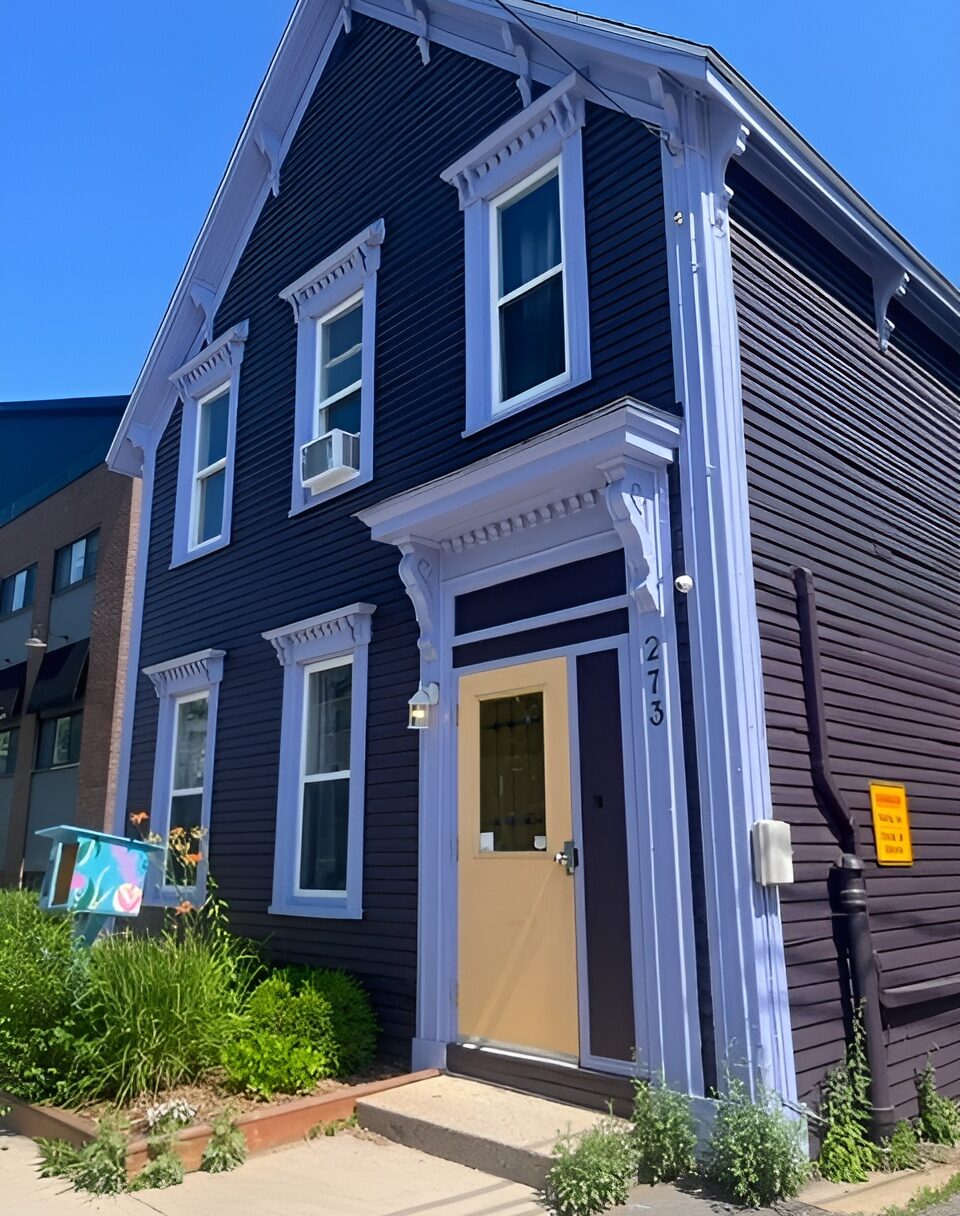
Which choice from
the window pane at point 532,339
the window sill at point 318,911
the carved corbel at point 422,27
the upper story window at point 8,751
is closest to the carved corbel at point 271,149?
the carved corbel at point 422,27

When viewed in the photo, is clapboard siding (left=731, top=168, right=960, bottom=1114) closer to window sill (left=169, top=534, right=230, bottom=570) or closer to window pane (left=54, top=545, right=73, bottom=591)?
window sill (left=169, top=534, right=230, bottom=570)

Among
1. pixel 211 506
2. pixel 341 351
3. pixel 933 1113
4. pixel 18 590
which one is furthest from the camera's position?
pixel 18 590

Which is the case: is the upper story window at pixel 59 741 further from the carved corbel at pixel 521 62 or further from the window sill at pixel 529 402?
the carved corbel at pixel 521 62

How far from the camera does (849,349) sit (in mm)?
7789

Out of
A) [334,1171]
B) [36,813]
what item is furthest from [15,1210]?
[36,813]

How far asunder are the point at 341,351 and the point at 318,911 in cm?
520

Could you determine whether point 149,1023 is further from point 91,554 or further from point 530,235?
Answer: point 91,554

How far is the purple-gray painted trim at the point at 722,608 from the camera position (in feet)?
16.9

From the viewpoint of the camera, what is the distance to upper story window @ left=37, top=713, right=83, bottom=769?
17.6 m

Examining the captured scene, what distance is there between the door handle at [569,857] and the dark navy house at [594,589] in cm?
3

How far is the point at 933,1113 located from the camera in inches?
237

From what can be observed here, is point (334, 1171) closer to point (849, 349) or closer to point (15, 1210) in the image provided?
→ point (15, 1210)

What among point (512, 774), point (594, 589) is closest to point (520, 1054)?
point (512, 774)

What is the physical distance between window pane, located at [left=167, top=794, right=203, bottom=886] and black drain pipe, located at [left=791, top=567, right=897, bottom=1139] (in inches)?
251
